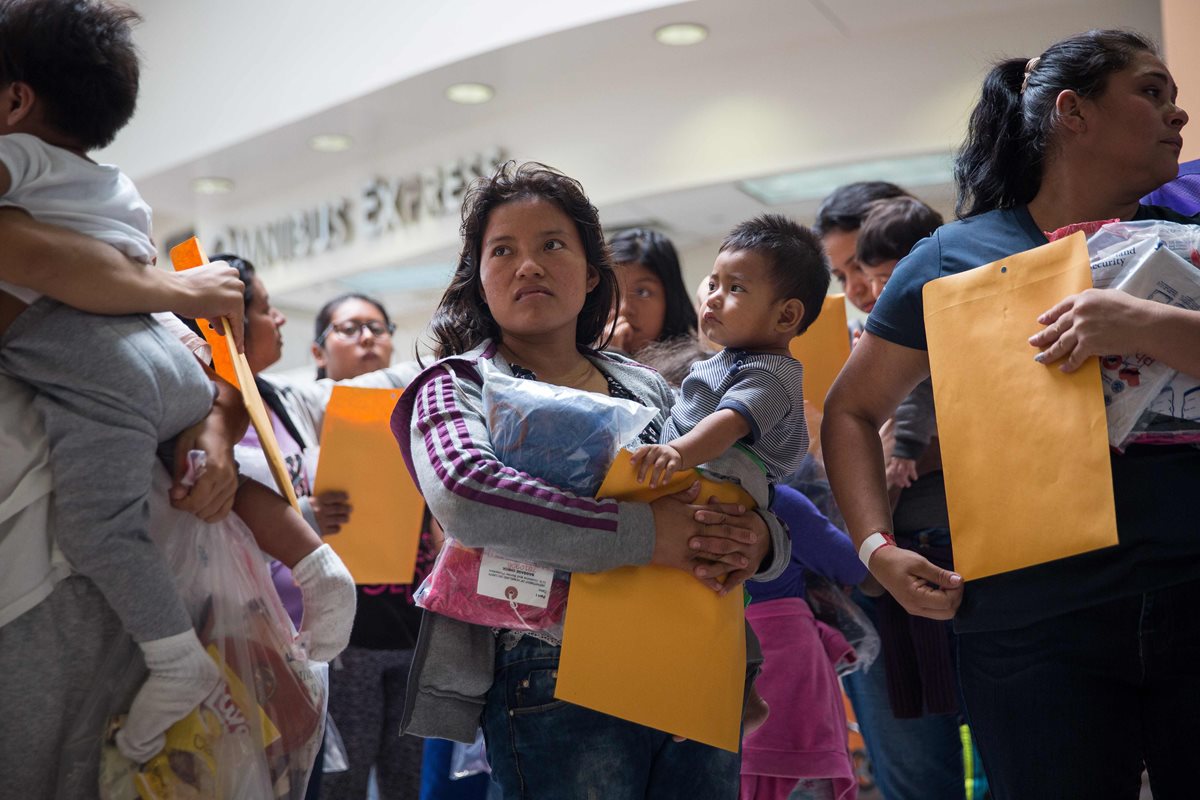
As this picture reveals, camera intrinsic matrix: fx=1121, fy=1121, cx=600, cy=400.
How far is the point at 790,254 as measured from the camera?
5.89ft

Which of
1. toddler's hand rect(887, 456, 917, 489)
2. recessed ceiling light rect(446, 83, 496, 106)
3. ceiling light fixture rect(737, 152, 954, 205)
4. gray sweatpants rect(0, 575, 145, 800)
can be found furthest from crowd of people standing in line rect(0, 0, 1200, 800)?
recessed ceiling light rect(446, 83, 496, 106)

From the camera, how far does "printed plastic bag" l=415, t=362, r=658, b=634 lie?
1.40 m

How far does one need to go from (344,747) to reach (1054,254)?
6.11ft

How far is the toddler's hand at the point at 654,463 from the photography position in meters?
1.41

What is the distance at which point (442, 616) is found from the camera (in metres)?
1.46

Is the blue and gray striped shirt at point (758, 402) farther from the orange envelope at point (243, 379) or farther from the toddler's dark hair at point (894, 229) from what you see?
the toddler's dark hair at point (894, 229)

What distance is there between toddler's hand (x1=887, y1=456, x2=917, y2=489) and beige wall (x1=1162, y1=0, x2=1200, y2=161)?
4.05 ft

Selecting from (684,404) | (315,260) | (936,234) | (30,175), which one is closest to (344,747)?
(684,404)

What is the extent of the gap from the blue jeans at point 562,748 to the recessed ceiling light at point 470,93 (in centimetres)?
435

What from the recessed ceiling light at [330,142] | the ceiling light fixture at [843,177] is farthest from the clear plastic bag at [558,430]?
the recessed ceiling light at [330,142]

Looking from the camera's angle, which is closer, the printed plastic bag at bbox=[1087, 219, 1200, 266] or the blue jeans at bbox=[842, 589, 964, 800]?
the printed plastic bag at bbox=[1087, 219, 1200, 266]

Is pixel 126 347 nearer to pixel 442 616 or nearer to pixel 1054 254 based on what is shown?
pixel 442 616

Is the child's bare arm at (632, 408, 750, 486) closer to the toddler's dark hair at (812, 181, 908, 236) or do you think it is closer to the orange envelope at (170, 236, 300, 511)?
the orange envelope at (170, 236, 300, 511)

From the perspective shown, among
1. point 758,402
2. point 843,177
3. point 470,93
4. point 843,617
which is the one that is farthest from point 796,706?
point 470,93
